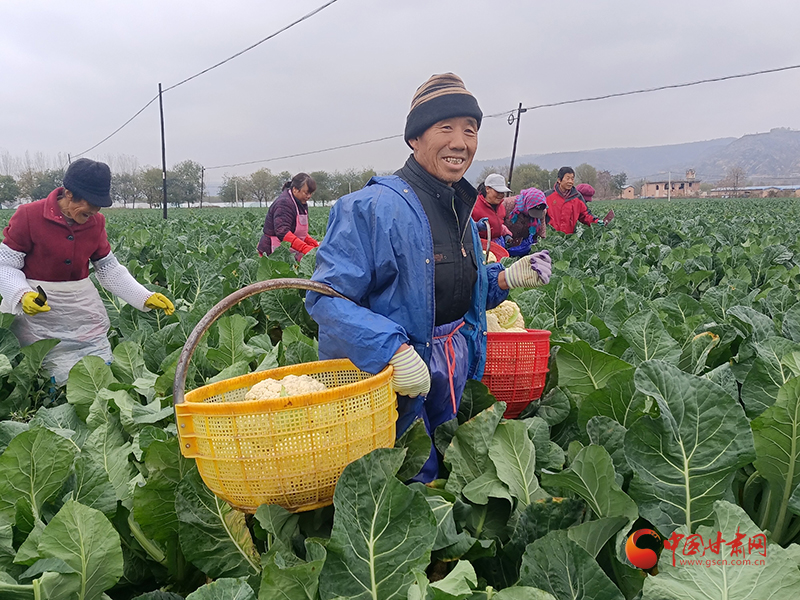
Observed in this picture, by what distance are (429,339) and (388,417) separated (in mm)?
406

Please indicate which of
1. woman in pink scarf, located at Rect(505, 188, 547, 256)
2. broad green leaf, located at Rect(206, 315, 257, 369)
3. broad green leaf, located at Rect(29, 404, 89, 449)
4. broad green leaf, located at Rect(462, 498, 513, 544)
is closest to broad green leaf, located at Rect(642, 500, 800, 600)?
broad green leaf, located at Rect(462, 498, 513, 544)

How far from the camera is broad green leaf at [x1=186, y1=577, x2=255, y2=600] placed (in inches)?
53.3

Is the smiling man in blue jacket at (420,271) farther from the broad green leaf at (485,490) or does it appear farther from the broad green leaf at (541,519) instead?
the broad green leaf at (541,519)

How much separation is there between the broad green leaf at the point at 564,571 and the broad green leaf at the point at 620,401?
74 cm

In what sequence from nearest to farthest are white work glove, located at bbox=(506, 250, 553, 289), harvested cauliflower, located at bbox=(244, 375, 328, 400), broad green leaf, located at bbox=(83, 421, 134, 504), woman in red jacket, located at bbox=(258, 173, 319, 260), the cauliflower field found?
the cauliflower field → harvested cauliflower, located at bbox=(244, 375, 328, 400) → broad green leaf, located at bbox=(83, 421, 134, 504) → white work glove, located at bbox=(506, 250, 553, 289) → woman in red jacket, located at bbox=(258, 173, 319, 260)

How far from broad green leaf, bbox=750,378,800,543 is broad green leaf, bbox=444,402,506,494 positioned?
2.51 ft

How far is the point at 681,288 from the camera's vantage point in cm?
564

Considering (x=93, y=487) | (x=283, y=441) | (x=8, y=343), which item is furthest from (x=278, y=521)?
(x=8, y=343)

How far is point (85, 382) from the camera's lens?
2.89 meters

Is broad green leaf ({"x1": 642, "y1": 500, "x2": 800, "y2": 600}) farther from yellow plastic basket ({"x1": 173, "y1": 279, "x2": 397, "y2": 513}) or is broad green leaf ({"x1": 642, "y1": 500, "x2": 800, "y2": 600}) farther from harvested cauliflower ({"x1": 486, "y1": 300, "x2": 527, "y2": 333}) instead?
harvested cauliflower ({"x1": 486, "y1": 300, "x2": 527, "y2": 333})

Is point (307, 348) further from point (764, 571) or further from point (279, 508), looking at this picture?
point (764, 571)

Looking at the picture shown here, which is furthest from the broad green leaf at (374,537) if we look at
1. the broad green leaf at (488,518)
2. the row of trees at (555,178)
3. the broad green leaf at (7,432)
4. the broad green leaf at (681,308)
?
the row of trees at (555,178)

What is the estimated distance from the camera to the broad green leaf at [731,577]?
1257 mm

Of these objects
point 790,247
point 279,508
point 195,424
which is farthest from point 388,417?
point 790,247
